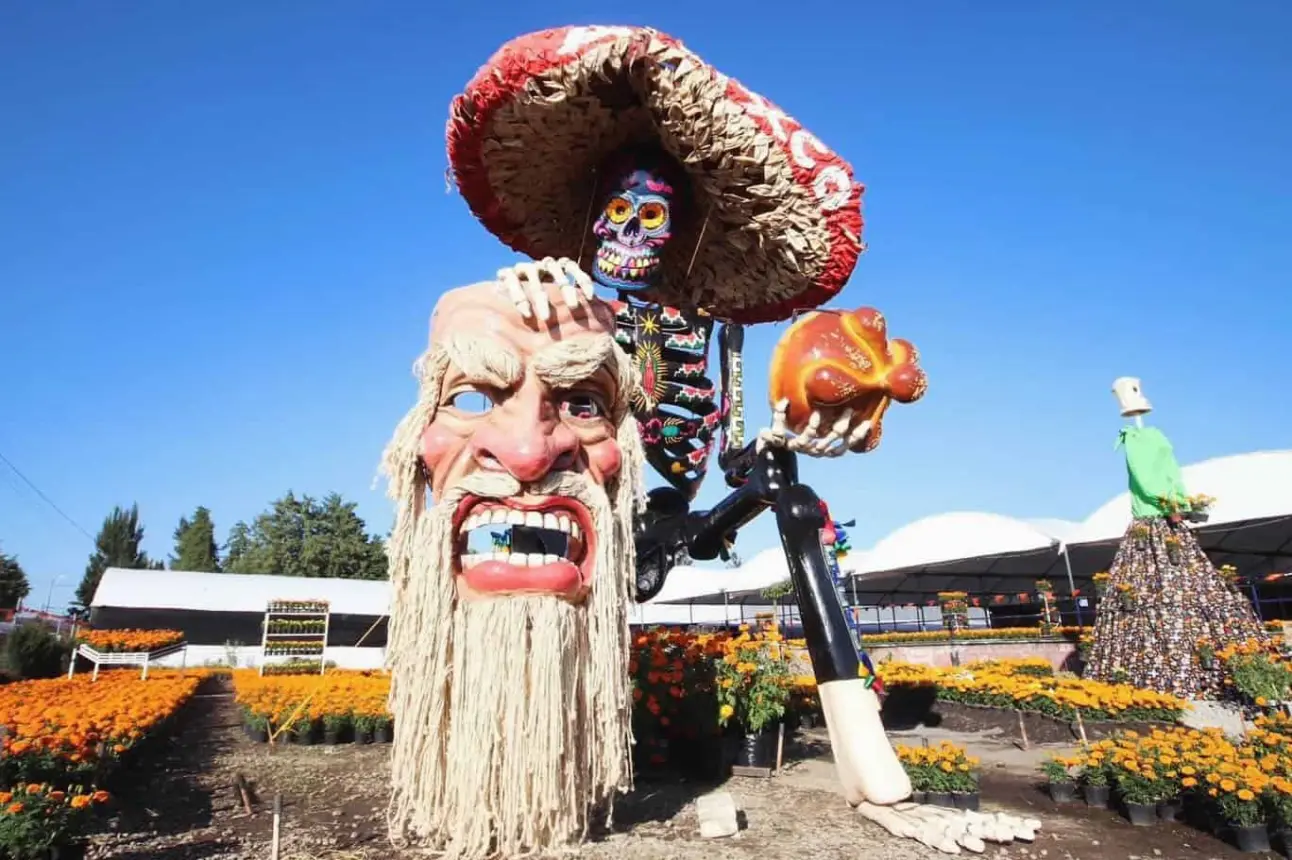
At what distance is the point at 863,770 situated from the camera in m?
3.32

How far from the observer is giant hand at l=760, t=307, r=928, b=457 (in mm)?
3281

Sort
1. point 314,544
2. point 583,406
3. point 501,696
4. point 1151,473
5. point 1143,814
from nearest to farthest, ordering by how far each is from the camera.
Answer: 1. point 501,696
2. point 583,406
3. point 1143,814
4. point 1151,473
5. point 314,544

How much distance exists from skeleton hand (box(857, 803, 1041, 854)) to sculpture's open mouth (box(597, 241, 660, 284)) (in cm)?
275

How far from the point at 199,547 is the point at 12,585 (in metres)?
25.1

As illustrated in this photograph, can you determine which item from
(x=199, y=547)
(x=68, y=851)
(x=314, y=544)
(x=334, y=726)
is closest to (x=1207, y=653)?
(x=334, y=726)

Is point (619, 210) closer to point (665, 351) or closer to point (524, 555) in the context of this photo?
point (665, 351)

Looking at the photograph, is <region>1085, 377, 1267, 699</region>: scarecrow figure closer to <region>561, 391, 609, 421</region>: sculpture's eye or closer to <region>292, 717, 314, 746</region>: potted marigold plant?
<region>561, 391, 609, 421</region>: sculpture's eye

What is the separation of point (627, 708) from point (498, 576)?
750 mm

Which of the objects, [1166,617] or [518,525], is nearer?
[518,525]

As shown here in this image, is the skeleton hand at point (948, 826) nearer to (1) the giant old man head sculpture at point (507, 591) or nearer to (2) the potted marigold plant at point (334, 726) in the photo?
(1) the giant old man head sculpture at point (507, 591)

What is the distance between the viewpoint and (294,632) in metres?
12.4

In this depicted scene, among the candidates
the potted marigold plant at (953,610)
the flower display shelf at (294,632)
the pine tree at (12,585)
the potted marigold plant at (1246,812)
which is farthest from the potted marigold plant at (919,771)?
the pine tree at (12,585)

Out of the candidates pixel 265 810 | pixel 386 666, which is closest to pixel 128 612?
pixel 265 810

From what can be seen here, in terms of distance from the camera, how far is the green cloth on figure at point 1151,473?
25.5 feet
